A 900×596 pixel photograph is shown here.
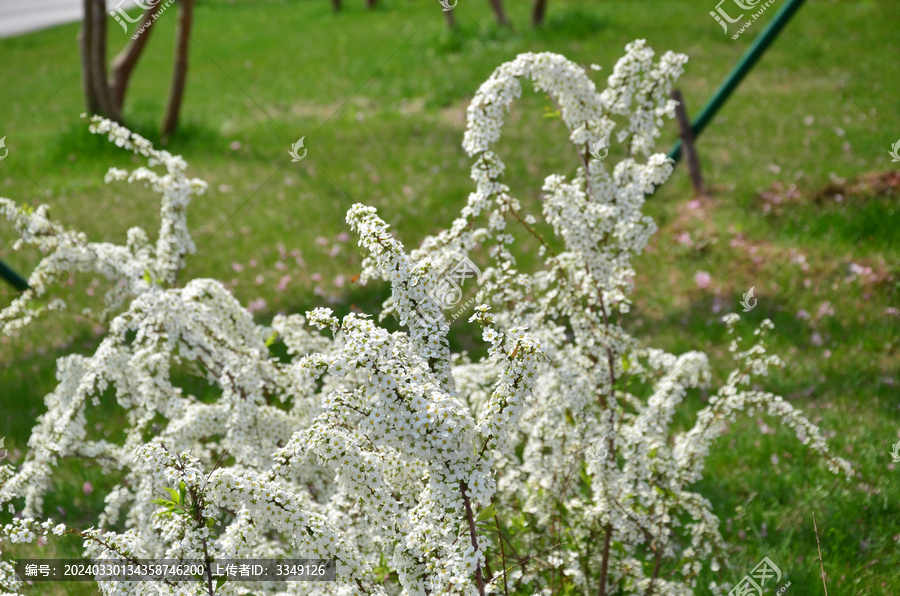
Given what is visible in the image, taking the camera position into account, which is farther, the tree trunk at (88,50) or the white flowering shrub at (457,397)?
the tree trunk at (88,50)

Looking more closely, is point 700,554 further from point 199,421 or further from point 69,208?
point 69,208

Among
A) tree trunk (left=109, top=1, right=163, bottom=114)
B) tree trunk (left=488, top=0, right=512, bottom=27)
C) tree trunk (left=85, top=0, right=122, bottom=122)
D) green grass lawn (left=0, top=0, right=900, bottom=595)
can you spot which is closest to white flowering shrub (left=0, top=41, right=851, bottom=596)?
green grass lawn (left=0, top=0, right=900, bottom=595)

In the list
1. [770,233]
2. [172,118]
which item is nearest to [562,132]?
[770,233]

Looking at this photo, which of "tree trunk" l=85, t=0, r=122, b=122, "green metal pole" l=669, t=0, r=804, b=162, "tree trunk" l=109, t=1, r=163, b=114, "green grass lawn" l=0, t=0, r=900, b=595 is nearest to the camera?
"green grass lawn" l=0, t=0, r=900, b=595

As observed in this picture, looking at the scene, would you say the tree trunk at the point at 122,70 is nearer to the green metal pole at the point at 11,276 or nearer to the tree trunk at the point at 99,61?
the tree trunk at the point at 99,61

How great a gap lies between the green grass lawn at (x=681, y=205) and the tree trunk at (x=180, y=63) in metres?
0.29

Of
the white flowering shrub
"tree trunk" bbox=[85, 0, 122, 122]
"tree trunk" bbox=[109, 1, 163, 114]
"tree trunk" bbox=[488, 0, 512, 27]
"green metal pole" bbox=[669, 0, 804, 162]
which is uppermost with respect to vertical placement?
"tree trunk" bbox=[488, 0, 512, 27]

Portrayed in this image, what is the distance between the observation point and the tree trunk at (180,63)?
10820 mm

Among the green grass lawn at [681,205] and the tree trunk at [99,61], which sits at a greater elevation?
the tree trunk at [99,61]

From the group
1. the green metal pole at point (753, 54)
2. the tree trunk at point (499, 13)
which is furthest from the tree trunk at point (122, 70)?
the green metal pole at point (753, 54)

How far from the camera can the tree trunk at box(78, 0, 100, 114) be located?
1028 centimetres

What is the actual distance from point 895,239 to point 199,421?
650 cm

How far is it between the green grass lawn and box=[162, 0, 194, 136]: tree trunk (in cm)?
29

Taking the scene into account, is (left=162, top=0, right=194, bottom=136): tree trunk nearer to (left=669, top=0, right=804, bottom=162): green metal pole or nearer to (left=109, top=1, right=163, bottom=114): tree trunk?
(left=109, top=1, right=163, bottom=114): tree trunk
